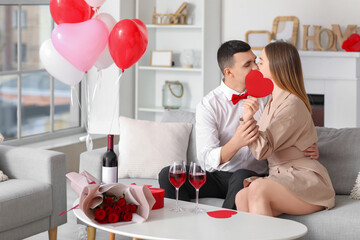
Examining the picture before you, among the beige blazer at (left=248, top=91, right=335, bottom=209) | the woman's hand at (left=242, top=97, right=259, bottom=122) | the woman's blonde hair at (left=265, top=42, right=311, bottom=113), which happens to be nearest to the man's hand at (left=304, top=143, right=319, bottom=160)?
the beige blazer at (left=248, top=91, right=335, bottom=209)

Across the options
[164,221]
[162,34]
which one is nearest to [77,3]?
[164,221]

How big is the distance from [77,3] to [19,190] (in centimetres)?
119

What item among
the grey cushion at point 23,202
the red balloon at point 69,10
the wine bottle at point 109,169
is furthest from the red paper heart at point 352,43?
the wine bottle at point 109,169

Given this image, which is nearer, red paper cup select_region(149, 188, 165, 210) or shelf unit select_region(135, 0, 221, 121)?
red paper cup select_region(149, 188, 165, 210)

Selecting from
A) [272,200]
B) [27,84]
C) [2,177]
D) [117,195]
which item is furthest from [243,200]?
[27,84]

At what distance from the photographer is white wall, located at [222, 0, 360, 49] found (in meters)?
5.80

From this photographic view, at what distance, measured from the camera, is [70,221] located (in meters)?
4.36

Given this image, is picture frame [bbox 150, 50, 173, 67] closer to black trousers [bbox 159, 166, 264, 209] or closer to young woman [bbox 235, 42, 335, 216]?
black trousers [bbox 159, 166, 264, 209]

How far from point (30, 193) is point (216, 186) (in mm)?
1047

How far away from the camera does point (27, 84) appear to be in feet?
18.5

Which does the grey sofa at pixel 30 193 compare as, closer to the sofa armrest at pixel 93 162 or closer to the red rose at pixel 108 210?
the sofa armrest at pixel 93 162

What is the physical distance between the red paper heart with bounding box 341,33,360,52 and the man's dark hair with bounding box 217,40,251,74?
7.65 feet

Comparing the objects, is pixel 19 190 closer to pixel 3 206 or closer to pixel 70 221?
pixel 3 206

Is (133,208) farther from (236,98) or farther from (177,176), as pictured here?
(236,98)
